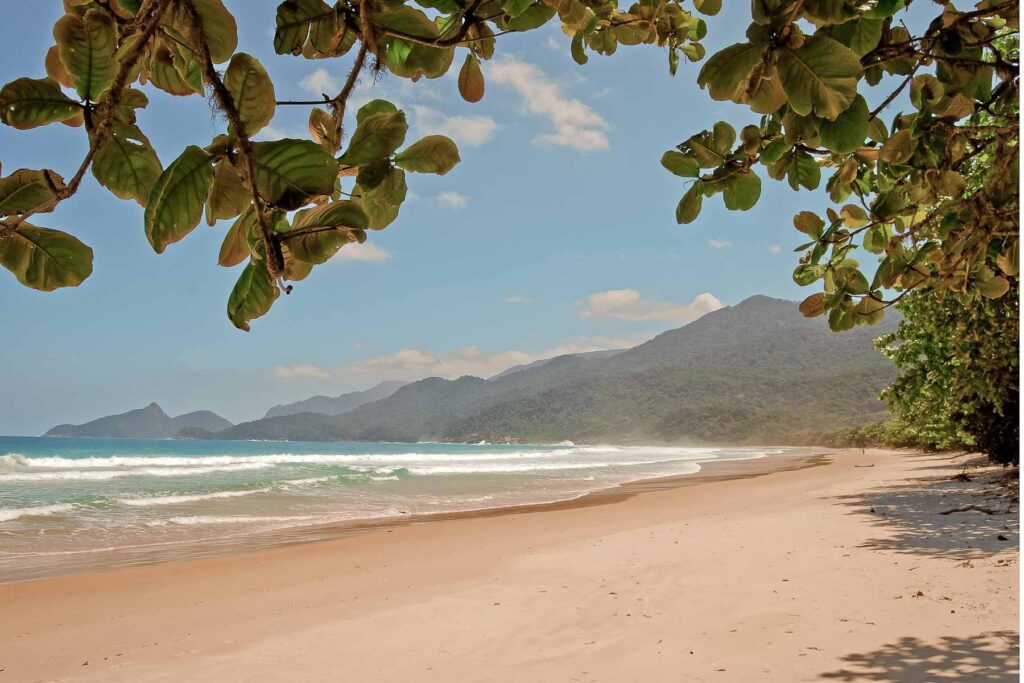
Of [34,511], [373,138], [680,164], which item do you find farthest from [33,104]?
[34,511]

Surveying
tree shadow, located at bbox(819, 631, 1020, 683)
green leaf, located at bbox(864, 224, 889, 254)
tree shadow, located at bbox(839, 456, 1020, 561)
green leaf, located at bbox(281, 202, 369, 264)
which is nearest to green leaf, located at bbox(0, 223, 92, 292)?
green leaf, located at bbox(281, 202, 369, 264)

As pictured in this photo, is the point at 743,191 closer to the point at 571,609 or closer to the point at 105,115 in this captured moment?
the point at 105,115

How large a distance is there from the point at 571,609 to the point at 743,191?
177 inches

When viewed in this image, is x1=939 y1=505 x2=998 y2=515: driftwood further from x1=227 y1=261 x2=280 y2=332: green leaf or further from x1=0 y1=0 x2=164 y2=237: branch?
x1=0 y1=0 x2=164 y2=237: branch

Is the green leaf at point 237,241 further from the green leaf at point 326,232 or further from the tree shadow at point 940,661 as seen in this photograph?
the tree shadow at point 940,661

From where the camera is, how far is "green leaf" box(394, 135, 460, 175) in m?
0.58

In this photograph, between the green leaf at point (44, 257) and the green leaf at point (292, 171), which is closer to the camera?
the green leaf at point (292, 171)

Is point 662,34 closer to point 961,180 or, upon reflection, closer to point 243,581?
point 961,180

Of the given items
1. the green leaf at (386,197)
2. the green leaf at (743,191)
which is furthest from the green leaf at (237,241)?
the green leaf at (743,191)

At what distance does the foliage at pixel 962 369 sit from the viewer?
667 cm

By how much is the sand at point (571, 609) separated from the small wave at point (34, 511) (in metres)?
5.16

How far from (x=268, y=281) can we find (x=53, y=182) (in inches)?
7.9

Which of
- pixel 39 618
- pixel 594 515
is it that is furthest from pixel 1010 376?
pixel 39 618

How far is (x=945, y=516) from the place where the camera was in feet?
24.3
